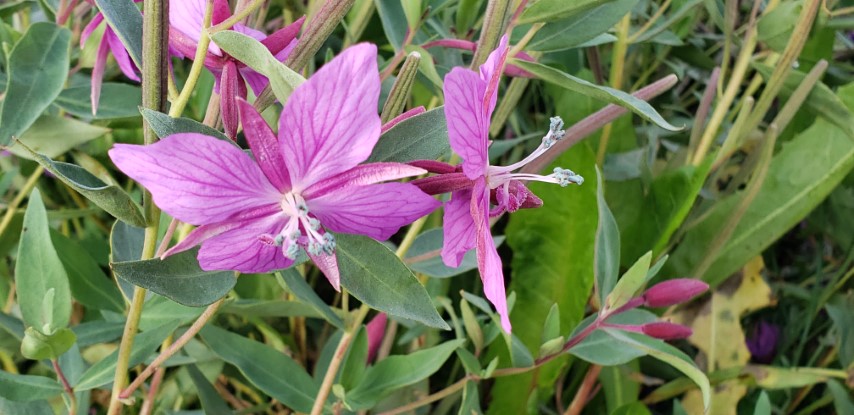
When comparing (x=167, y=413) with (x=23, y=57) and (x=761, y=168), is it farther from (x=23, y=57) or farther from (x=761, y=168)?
(x=761, y=168)

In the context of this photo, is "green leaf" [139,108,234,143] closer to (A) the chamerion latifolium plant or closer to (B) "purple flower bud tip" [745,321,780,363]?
(A) the chamerion latifolium plant

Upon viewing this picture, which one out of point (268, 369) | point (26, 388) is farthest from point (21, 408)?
point (268, 369)

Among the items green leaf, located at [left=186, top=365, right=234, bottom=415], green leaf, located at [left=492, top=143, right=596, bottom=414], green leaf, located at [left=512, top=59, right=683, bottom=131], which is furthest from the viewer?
green leaf, located at [left=492, top=143, right=596, bottom=414]

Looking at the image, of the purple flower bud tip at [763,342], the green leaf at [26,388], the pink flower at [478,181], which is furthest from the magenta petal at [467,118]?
the purple flower bud tip at [763,342]

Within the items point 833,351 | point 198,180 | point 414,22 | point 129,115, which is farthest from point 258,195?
point 833,351

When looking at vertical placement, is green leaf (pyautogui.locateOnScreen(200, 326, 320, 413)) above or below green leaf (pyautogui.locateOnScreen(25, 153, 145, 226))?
below

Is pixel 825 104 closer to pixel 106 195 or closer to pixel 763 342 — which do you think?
pixel 763 342

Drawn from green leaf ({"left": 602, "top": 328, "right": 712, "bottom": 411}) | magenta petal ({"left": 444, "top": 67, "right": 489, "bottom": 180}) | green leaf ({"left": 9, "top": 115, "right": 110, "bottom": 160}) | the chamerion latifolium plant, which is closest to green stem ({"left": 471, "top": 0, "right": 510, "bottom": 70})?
the chamerion latifolium plant
